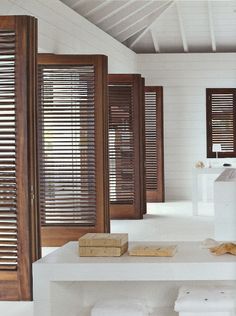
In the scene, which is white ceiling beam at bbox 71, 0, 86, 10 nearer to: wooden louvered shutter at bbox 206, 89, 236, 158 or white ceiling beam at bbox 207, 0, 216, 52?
white ceiling beam at bbox 207, 0, 216, 52

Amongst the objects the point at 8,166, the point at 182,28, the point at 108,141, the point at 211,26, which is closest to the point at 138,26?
the point at 182,28

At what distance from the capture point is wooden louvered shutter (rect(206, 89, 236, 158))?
13562 mm

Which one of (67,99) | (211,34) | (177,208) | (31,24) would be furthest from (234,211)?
(211,34)

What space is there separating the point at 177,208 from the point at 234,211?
20.8ft

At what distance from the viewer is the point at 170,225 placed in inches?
380

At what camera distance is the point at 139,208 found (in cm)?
1044

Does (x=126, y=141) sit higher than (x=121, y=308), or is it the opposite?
(x=126, y=141)

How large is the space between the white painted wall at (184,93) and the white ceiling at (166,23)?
24cm

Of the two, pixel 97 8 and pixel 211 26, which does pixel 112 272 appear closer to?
pixel 97 8

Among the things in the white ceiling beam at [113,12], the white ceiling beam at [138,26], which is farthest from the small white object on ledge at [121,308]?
the white ceiling beam at [138,26]

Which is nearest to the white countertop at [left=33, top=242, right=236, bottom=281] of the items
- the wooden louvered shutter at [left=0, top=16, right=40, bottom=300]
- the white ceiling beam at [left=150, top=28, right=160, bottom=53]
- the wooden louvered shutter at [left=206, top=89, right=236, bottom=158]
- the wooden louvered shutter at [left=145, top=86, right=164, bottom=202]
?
the wooden louvered shutter at [left=0, top=16, right=40, bottom=300]

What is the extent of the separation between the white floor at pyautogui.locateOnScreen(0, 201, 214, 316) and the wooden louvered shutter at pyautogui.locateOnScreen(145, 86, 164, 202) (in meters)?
0.94

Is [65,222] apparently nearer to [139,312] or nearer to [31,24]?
[31,24]

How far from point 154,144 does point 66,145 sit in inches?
222
